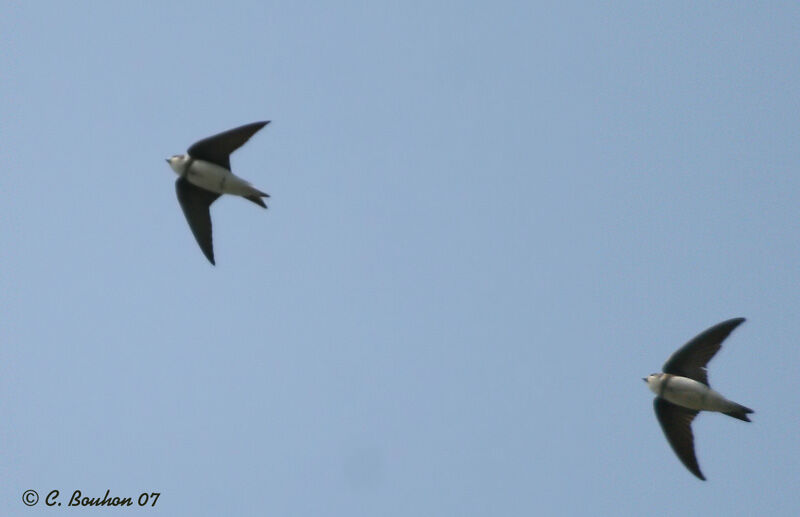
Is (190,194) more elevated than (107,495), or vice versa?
(190,194)

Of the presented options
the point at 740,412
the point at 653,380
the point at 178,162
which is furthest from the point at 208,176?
the point at 740,412

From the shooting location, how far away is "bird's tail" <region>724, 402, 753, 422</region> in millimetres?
19516

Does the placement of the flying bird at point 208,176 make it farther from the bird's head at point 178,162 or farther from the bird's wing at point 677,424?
the bird's wing at point 677,424

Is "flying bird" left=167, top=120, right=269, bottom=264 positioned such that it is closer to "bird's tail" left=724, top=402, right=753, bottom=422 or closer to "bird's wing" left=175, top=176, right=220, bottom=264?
"bird's wing" left=175, top=176, right=220, bottom=264

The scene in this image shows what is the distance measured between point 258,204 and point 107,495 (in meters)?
5.80

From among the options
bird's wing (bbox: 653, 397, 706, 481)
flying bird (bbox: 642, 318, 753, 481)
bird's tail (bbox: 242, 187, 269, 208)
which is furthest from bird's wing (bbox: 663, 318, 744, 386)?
bird's tail (bbox: 242, 187, 269, 208)

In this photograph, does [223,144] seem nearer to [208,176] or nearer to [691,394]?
[208,176]

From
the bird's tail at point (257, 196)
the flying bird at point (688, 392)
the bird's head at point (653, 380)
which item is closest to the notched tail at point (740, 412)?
the flying bird at point (688, 392)

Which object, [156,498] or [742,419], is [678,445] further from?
[156,498]

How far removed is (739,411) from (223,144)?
9266mm

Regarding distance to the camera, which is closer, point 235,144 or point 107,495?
point 235,144

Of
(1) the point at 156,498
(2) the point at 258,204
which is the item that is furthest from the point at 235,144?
(1) the point at 156,498

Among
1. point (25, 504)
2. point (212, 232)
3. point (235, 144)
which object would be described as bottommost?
point (25, 504)

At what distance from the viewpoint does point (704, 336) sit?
20156 millimetres
